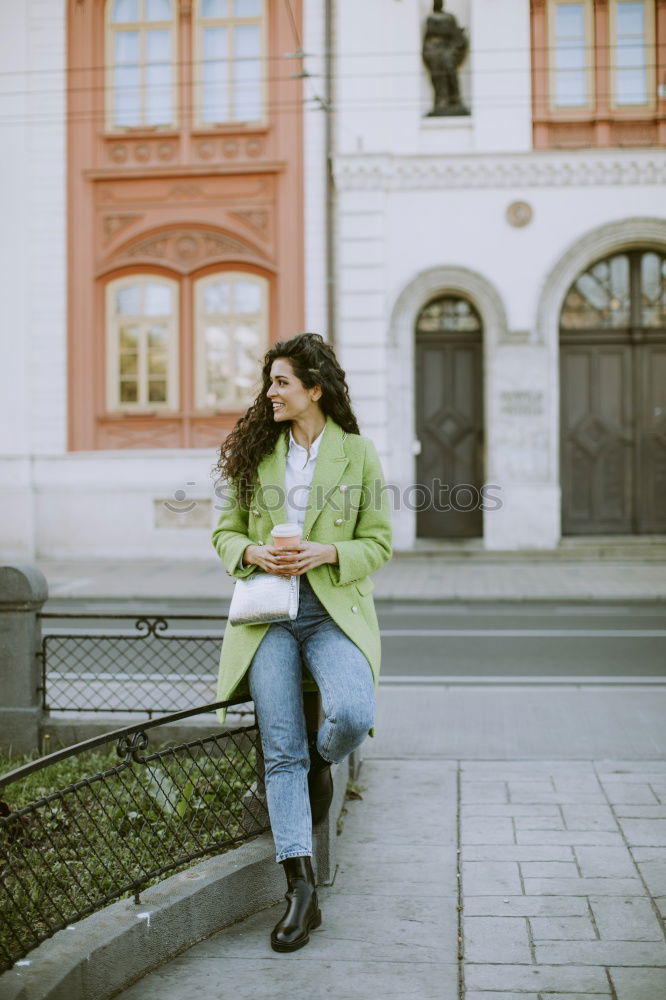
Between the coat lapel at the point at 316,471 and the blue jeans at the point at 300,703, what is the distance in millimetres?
296

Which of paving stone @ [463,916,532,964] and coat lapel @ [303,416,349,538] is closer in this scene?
paving stone @ [463,916,532,964]

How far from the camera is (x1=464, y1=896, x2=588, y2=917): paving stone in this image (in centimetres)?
393

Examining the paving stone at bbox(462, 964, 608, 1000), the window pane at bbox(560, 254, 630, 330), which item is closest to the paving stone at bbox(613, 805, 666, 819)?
the paving stone at bbox(462, 964, 608, 1000)

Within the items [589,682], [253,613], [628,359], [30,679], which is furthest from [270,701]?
[628,359]

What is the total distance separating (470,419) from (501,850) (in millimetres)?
13100

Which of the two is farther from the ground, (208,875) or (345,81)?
(345,81)

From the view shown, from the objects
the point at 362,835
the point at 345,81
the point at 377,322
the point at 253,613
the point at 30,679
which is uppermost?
the point at 345,81

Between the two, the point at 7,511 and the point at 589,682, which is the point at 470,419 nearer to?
the point at 7,511

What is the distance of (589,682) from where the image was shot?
8.08 meters

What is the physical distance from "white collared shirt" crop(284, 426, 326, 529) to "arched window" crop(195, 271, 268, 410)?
1294 cm

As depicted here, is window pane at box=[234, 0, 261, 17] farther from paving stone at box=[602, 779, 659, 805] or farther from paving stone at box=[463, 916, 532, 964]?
paving stone at box=[463, 916, 532, 964]

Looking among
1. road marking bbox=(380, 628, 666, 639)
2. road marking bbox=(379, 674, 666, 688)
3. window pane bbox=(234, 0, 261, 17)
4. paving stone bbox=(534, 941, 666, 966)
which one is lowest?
paving stone bbox=(534, 941, 666, 966)

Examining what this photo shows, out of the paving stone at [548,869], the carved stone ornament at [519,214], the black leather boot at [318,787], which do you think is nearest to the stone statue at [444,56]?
the carved stone ornament at [519,214]

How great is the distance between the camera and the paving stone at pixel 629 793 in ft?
17.0
